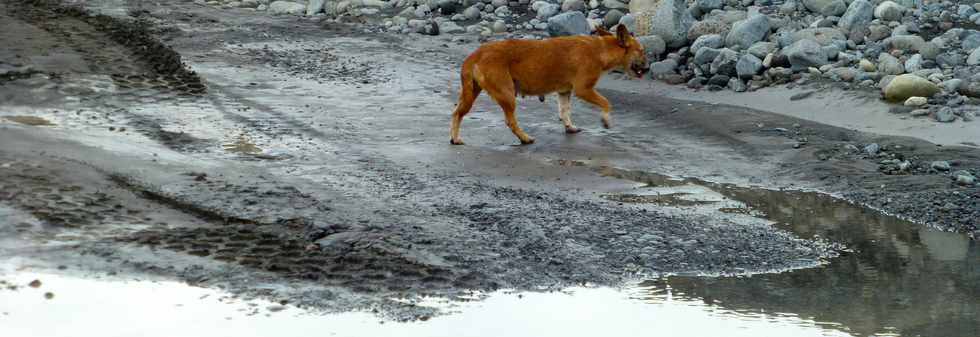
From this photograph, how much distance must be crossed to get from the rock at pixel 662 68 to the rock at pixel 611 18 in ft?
8.52

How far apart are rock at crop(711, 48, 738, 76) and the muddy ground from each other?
84 cm

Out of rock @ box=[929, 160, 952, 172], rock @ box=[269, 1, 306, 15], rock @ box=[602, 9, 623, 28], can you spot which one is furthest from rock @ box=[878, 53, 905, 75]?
rock @ box=[269, 1, 306, 15]

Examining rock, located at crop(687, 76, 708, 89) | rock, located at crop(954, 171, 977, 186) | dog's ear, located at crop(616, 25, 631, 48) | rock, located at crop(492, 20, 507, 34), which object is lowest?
rock, located at crop(492, 20, 507, 34)

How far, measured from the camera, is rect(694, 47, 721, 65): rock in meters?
15.4

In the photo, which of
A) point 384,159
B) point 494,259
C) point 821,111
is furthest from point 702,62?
point 494,259

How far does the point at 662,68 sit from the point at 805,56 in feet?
5.77

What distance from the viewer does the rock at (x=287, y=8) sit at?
2125cm

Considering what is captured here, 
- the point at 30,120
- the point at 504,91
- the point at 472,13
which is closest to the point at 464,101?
the point at 504,91

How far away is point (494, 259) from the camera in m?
8.01

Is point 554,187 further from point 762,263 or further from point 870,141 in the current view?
point 870,141

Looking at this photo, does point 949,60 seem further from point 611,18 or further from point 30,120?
point 30,120

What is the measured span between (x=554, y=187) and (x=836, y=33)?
681 centimetres

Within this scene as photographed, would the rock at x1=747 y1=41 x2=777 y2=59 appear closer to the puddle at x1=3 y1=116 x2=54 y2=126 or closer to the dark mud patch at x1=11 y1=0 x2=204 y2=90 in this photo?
the dark mud patch at x1=11 y1=0 x2=204 y2=90

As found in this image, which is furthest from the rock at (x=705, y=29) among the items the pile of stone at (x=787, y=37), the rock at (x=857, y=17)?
the rock at (x=857, y=17)
